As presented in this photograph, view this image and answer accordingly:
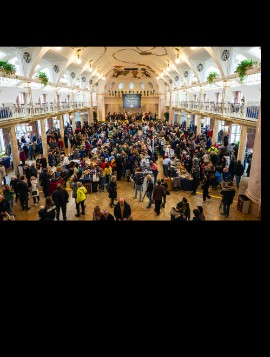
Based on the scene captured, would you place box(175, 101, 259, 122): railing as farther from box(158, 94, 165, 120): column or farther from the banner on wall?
box(158, 94, 165, 120): column

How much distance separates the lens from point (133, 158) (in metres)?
10.2

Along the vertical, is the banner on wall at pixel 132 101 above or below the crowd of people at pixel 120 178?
above

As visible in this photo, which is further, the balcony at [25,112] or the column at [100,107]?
the column at [100,107]

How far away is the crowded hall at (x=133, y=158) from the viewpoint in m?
6.74

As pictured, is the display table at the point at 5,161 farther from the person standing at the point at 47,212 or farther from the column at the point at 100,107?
the column at the point at 100,107

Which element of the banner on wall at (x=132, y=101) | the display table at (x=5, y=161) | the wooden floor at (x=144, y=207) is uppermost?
the banner on wall at (x=132, y=101)

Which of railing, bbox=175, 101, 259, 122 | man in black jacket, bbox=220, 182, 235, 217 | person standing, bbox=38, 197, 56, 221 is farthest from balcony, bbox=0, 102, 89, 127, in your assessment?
railing, bbox=175, 101, 259, 122

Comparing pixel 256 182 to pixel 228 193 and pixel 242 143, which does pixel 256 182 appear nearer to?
pixel 228 193

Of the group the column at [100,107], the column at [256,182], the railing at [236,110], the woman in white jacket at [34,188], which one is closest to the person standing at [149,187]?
the column at [256,182]

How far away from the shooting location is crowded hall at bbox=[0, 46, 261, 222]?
6742 mm

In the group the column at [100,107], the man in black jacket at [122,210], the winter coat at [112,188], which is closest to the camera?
the man in black jacket at [122,210]
